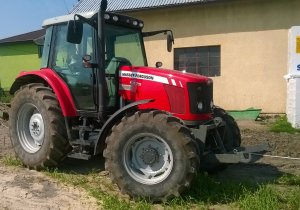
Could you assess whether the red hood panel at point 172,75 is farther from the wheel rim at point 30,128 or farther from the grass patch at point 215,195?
the wheel rim at point 30,128

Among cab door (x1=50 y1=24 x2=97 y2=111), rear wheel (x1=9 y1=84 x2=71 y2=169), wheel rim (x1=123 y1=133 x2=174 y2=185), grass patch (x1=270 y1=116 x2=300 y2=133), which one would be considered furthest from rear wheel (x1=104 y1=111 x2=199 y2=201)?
grass patch (x1=270 y1=116 x2=300 y2=133)

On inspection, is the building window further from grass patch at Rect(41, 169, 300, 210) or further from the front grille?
grass patch at Rect(41, 169, 300, 210)

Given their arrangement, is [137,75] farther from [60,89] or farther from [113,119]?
[60,89]

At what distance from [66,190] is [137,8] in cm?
980

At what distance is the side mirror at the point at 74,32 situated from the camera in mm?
5441

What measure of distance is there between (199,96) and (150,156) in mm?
1034

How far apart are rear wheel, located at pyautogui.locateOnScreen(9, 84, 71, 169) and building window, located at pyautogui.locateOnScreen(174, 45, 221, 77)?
315 inches

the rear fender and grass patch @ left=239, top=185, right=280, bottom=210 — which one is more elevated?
the rear fender

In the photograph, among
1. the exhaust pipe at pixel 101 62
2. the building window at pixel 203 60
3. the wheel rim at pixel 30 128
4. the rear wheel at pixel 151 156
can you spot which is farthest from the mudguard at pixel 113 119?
the building window at pixel 203 60

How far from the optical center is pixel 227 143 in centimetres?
612

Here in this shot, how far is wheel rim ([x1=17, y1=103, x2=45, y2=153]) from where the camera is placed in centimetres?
650

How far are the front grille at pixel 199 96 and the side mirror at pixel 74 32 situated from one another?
1560 mm

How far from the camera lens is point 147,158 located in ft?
16.8

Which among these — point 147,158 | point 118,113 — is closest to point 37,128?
point 118,113
